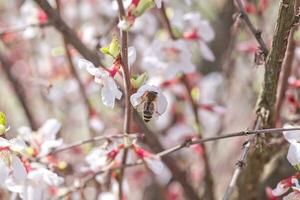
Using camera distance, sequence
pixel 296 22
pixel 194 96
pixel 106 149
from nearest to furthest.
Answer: pixel 296 22, pixel 106 149, pixel 194 96

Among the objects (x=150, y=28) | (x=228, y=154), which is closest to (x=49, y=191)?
(x=150, y=28)

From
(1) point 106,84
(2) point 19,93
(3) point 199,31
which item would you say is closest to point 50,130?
(1) point 106,84

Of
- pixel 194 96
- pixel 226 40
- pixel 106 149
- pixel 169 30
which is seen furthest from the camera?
pixel 226 40

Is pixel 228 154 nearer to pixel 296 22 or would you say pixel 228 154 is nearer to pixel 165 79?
pixel 165 79

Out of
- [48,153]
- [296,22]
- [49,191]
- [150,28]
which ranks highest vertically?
[150,28]

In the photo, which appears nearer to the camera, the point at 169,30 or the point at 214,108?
the point at 169,30

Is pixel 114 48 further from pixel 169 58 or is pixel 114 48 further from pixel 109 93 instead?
pixel 169 58

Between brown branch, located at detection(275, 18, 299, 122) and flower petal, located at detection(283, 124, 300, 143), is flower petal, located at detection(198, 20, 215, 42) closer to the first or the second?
brown branch, located at detection(275, 18, 299, 122)

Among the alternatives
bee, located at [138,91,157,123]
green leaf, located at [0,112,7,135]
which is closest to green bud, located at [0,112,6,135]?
green leaf, located at [0,112,7,135]
